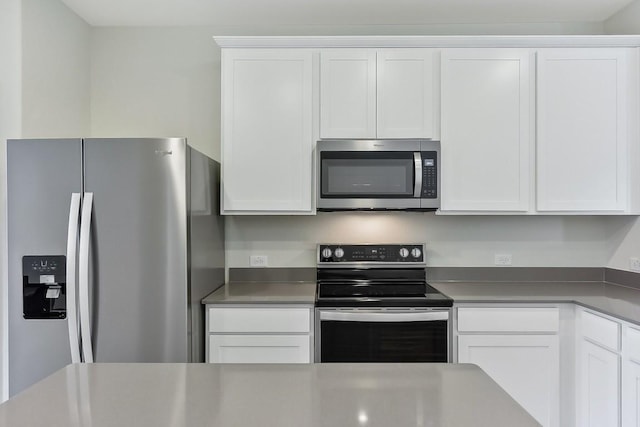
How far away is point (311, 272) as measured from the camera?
10.1 ft

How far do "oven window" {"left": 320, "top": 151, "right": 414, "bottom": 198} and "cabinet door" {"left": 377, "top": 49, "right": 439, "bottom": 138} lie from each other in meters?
0.15

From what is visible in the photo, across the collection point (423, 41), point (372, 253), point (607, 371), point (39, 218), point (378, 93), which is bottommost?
point (607, 371)

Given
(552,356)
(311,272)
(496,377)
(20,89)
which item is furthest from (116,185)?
(552,356)

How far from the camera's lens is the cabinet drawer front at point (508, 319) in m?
2.43

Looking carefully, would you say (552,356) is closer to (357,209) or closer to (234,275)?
(357,209)

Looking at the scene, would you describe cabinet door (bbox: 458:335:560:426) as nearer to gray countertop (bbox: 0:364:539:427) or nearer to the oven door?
the oven door

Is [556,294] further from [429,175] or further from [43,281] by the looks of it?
[43,281]

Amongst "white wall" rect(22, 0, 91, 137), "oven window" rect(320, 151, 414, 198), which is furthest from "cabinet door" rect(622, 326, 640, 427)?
"white wall" rect(22, 0, 91, 137)

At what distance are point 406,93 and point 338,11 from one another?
70 cm

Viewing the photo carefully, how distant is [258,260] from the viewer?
3.08 meters

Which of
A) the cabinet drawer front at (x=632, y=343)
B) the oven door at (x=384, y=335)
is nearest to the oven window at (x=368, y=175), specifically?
the oven door at (x=384, y=335)

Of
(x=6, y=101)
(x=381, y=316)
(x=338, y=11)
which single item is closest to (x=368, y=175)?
(x=381, y=316)

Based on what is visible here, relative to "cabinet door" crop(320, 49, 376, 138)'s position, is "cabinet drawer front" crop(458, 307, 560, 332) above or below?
below

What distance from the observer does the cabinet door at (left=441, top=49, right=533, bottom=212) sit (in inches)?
106
